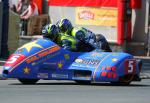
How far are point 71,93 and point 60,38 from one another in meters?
3.04

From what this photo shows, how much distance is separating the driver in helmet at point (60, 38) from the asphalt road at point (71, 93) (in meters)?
0.96

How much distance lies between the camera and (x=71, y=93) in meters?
14.9

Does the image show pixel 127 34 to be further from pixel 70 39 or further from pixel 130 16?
pixel 70 39

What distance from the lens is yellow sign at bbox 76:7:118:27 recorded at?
32.0 meters

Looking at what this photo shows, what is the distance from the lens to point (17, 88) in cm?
1596

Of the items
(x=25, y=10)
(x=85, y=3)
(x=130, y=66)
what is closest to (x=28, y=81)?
(x=130, y=66)

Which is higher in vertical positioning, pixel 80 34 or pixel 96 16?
pixel 96 16

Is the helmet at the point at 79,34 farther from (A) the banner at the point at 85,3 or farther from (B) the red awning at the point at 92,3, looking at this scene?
(A) the banner at the point at 85,3

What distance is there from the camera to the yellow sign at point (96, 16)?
3198 centimetres

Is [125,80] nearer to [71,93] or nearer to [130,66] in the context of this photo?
[130,66]

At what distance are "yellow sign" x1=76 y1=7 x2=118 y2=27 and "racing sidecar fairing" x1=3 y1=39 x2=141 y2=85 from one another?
48.1 ft

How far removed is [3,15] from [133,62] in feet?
30.7

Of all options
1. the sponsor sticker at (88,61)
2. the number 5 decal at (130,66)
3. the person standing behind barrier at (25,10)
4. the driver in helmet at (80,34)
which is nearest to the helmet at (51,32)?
the driver in helmet at (80,34)

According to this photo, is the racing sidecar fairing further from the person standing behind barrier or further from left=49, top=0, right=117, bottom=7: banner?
Result: the person standing behind barrier
